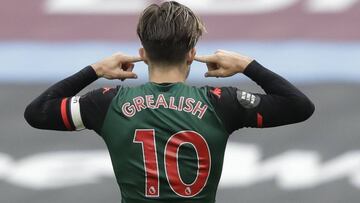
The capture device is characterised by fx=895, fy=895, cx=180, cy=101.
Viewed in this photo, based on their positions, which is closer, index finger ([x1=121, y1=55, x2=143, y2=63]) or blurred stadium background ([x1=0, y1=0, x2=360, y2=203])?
index finger ([x1=121, y1=55, x2=143, y2=63])

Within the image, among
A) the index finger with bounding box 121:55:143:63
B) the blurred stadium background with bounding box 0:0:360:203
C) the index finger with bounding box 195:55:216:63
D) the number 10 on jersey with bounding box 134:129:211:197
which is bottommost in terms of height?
the blurred stadium background with bounding box 0:0:360:203

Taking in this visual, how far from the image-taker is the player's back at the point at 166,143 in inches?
81.7

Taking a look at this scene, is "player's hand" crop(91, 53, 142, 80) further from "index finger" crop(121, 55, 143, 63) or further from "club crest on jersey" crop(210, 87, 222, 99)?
"club crest on jersey" crop(210, 87, 222, 99)

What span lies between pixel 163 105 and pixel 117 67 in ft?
0.57

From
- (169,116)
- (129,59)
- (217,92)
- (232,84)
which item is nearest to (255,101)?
(217,92)

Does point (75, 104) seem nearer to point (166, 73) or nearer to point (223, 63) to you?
point (166, 73)

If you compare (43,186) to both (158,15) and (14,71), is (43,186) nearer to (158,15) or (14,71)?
(14,71)

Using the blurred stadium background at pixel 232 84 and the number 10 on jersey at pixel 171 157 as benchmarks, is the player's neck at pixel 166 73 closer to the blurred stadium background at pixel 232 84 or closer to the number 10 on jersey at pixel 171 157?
the number 10 on jersey at pixel 171 157

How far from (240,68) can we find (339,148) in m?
2.03

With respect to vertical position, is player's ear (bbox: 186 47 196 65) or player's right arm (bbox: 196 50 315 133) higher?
player's ear (bbox: 186 47 196 65)

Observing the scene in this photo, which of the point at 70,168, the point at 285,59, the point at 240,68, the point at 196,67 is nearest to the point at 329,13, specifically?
the point at 285,59

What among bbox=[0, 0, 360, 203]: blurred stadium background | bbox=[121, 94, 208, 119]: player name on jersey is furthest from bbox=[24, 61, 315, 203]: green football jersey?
bbox=[0, 0, 360, 203]: blurred stadium background

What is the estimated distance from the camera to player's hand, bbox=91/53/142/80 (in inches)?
85.5

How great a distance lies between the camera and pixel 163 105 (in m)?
2.09
